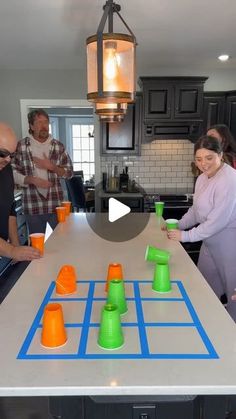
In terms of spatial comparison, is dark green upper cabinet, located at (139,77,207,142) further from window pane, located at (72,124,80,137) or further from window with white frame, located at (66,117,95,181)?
window pane, located at (72,124,80,137)

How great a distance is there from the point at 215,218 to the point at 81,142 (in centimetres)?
687

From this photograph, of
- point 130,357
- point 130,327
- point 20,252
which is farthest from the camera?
point 20,252

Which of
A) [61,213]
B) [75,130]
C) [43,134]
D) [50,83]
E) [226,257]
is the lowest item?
[226,257]

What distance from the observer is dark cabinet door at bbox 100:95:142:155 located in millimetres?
4066

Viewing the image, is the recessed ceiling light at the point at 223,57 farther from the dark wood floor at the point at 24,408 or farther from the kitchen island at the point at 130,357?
the dark wood floor at the point at 24,408

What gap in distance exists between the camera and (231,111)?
4008mm

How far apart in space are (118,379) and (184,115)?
3.57 metres

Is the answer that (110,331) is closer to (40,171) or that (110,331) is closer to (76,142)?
(40,171)

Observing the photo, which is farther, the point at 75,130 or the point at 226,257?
the point at 75,130

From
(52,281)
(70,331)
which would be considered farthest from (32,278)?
(70,331)

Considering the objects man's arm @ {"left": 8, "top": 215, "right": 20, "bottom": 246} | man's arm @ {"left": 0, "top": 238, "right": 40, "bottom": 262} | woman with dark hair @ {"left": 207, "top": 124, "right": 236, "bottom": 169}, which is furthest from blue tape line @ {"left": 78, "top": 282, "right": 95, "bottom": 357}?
woman with dark hair @ {"left": 207, "top": 124, "right": 236, "bottom": 169}

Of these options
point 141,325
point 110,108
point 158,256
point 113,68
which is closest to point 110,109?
point 110,108

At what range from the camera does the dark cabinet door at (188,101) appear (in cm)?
390
